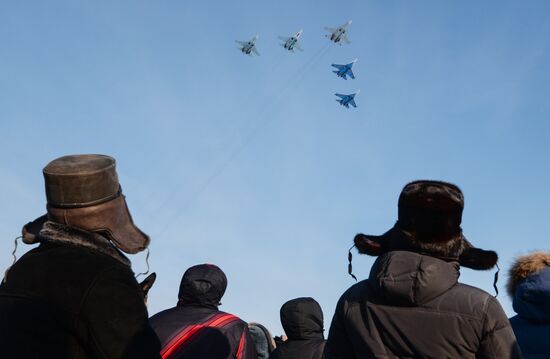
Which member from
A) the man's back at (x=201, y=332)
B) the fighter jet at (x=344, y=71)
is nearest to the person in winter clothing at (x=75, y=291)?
the man's back at (x=201, y=332)

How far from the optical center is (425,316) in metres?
3.62

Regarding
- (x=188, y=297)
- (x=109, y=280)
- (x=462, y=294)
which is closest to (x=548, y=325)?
(x=462, y=294)

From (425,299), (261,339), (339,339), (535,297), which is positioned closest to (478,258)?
(425,299)

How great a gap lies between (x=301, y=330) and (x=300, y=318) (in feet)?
0.46

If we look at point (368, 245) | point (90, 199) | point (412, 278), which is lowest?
point (412, 278)

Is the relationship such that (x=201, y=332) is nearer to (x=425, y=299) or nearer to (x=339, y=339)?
(x=339, y=339)

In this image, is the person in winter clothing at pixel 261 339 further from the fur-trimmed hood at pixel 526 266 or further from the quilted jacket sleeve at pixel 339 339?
the quilted jacket sleeve at pixel 339 339

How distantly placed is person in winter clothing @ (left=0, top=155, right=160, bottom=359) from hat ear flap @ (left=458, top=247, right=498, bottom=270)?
1.88 metres

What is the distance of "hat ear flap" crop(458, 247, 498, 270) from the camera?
12.5 feet

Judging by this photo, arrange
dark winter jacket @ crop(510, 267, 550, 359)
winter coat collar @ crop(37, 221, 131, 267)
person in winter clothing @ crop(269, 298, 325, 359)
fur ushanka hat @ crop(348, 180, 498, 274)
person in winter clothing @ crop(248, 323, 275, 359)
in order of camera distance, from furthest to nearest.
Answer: person in winter clothing @ crop(248, 323, 275, 359) < person in winter clothing @ crop(269, 298, 325, 359) < dark winter jacket @ crop(510, 267, 550, 359) < fur ushanka hat @ crop(348, 180, 498, 274) < winter coat collar @ crop(37, 221, 131, 267)

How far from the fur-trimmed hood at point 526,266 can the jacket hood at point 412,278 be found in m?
1.89

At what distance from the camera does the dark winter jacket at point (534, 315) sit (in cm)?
507

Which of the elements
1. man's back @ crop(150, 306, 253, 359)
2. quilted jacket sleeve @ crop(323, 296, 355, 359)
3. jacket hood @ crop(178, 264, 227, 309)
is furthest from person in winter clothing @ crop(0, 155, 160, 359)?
jacket hood @ crop(178, 264, 227, 309)

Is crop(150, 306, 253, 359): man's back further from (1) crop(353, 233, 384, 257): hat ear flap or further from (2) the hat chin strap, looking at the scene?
(2) the hat chin strap
